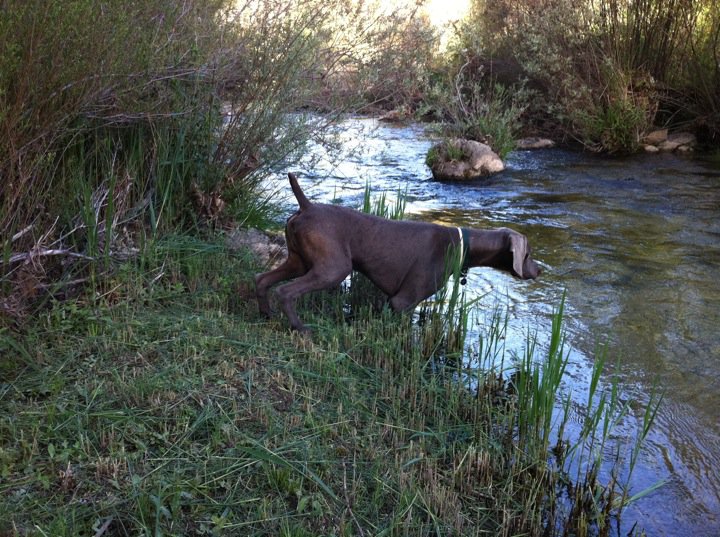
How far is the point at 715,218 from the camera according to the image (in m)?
8.91

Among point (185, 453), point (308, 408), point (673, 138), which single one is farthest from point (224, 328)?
point (673, 138)

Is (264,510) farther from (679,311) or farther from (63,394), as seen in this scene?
(679,311)

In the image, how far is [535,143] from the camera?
14.6 metres

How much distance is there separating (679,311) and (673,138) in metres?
8.68

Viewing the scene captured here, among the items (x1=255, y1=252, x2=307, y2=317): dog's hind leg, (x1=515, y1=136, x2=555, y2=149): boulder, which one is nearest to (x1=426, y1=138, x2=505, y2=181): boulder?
(x1=515, y1=136, x2=555, y2=149): boulder

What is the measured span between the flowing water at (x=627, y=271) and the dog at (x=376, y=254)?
1.75 ft

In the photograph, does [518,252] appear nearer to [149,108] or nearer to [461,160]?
[149,108]

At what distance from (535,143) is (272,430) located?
12.2 meters

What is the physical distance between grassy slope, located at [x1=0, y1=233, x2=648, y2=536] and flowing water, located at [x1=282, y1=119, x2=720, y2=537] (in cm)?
77

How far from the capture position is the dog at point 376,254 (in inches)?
191

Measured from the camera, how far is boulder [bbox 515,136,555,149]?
14.5 m

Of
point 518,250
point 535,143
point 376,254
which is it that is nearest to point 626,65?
point 535,143

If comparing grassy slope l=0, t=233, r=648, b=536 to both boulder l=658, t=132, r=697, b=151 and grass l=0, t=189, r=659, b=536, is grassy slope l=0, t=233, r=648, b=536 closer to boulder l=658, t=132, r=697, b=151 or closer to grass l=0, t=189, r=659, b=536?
grass l=0, t=189, r=659, b=536

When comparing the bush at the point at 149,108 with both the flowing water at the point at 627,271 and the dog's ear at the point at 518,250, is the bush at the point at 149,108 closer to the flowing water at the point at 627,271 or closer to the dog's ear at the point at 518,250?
the flowing water at the point at 627,271
